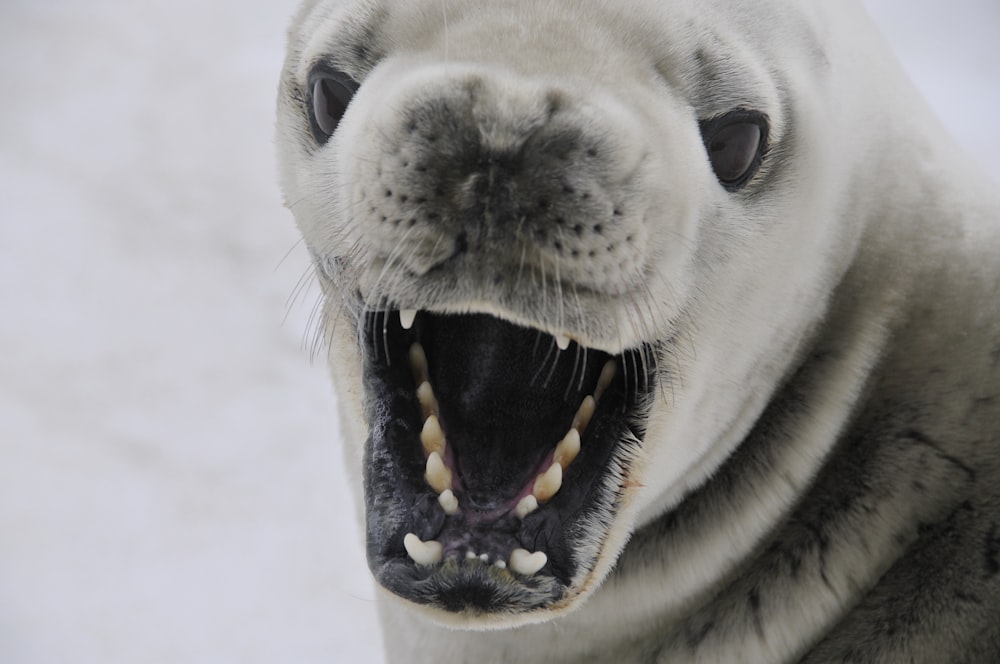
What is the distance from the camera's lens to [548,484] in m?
1.33

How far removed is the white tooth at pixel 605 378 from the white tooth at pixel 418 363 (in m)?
0.22

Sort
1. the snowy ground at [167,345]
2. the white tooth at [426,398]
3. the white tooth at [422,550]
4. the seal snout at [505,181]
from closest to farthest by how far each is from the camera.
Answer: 1. the seal snout at [505,181]
2. the white tooth at [422,550]
3. the white tooth at [426,398]
4. the snowy ground at [167,345]

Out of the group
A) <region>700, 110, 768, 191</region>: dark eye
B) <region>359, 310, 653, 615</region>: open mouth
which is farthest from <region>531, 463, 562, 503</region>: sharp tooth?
<region>700, 110, 768, 191</region>: dark eye

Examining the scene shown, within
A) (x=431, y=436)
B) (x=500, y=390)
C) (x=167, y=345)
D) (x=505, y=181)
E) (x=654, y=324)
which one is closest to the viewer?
(x=505, y=181)

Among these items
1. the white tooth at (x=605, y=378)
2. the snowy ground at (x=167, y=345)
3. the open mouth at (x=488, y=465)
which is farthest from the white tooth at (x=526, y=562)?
the snowy ground at (x=167, y=345)

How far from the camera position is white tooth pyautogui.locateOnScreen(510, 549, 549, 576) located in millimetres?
1284

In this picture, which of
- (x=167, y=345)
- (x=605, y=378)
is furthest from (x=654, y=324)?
(x=167, y=345)

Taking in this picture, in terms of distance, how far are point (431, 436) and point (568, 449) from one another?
6.6 inches

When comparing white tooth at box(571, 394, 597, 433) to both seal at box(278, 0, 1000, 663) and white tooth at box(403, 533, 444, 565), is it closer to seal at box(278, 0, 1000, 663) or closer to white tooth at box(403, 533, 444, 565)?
seal at box(278, 0, 1000, 663)

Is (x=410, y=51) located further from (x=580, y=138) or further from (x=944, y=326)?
(x=944, y=326)

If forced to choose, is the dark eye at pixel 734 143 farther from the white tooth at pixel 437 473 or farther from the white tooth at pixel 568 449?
the white tooth at pixel 437 473

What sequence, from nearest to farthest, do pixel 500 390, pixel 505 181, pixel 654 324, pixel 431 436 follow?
pixel 505 181 < pixel 654 324 < pixel 431 436 < pixel 500 390

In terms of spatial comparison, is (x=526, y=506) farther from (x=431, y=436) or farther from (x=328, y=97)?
(x=328, y=97)

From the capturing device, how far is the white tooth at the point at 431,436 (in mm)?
1353
